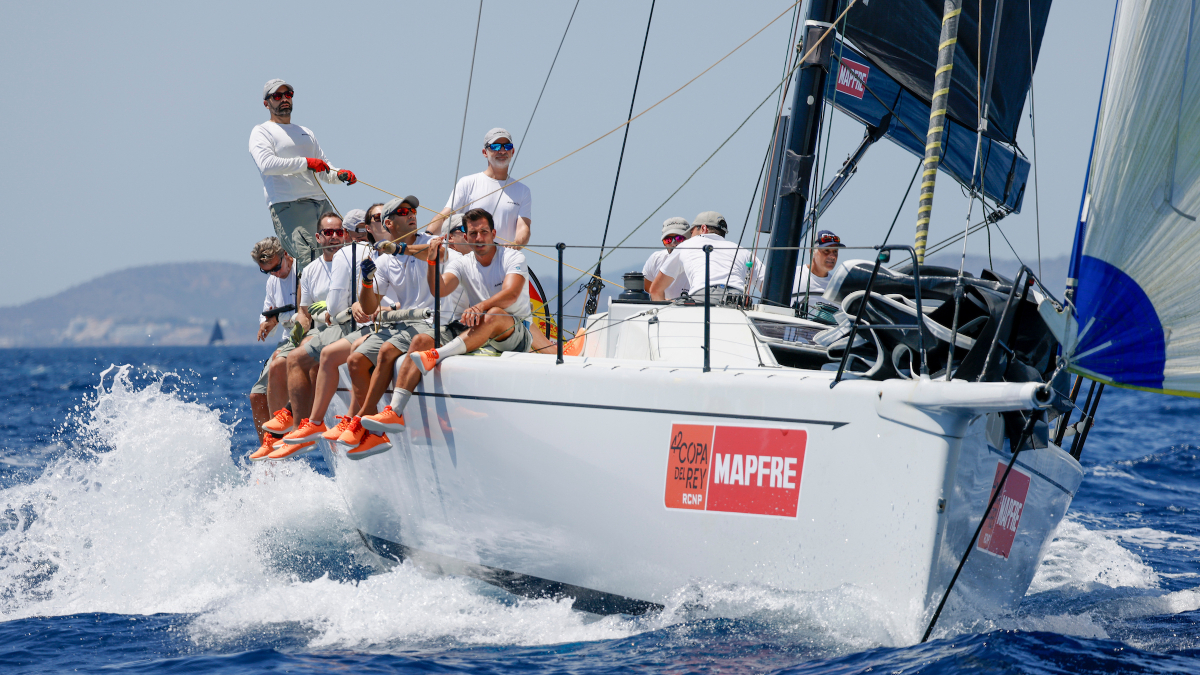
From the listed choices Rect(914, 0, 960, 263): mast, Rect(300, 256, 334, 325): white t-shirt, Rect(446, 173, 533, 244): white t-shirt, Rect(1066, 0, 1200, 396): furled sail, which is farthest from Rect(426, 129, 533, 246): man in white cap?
Rect(1066, 0, 1200, 396): furled sail

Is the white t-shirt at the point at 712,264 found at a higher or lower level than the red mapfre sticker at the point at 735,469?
higher

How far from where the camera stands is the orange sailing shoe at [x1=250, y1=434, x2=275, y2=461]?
19.1 feet

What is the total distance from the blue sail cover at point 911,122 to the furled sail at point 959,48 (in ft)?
0.25

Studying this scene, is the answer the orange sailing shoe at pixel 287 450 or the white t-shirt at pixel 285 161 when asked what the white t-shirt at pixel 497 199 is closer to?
the white t-shirt at pixel 285 161

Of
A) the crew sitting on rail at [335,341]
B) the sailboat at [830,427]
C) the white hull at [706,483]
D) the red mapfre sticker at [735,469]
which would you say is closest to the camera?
the sailboat at [830,427]

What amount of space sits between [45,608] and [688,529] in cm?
370

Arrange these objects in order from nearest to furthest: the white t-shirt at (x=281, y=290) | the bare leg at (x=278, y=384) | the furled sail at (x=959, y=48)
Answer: the bare leg at (x=278, y=384), the furled sail at (x=959, y=48), the white t-shirt at (x=281, y=290)

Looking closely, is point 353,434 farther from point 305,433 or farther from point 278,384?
point 278,384

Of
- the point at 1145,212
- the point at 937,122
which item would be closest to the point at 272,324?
the point at 937,122

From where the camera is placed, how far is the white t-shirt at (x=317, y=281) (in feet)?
20.7

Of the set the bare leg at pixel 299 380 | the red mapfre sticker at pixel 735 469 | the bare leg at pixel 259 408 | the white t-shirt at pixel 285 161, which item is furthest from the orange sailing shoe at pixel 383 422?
the white t-shirt at pixel 285 161

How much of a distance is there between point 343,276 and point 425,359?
50.4 inches

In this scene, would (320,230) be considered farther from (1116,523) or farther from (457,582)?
(1116,523)

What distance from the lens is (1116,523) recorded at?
28.8ft
